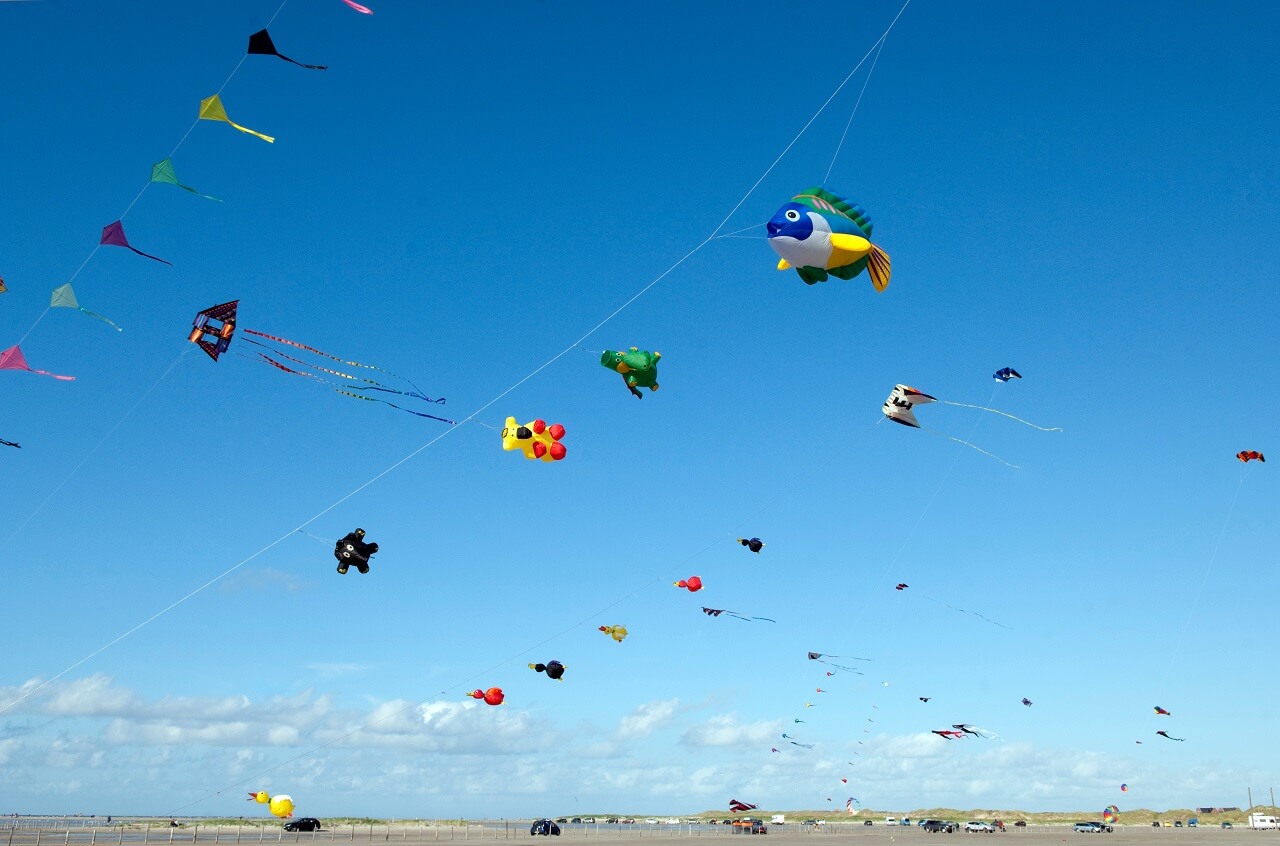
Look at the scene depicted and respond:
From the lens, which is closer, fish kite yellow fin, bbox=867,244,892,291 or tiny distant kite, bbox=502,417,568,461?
fish kite yellow fin, bbox=867,244,892,291

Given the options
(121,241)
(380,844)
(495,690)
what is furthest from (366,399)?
(380,844)

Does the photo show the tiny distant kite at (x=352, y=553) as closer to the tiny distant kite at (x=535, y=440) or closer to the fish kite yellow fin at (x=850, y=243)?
the tiny distant kite at (x=535, y=440)

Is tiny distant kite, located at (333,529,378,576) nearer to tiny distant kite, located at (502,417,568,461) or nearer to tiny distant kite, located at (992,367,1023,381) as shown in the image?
tiny distant kite, located at (502,417,568,461)

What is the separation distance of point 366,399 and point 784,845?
130 ft

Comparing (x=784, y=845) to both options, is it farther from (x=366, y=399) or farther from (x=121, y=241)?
(x=121, y=241)

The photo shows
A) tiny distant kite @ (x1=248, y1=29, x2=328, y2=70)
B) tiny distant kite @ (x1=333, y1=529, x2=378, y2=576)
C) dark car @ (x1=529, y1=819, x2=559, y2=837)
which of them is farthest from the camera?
dark car @ (x1=529, y1=819, x2=559, y2=837)

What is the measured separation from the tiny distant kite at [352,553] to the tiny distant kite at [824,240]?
1118 centimetres

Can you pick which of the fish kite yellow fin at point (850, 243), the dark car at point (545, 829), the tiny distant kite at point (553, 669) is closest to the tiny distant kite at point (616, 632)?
the tiny distant kite at point (553, 669)

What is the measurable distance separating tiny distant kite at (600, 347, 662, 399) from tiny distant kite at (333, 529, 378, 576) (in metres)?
6.92

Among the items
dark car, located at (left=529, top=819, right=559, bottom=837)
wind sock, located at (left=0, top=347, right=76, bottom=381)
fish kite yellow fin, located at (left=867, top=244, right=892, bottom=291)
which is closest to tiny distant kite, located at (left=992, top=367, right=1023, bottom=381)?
fish kite yellow fin, located at (left=867, top=244, right=892, bottom=291)

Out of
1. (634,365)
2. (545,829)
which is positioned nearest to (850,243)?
(634,365)

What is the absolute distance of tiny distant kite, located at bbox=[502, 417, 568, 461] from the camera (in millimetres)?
23156

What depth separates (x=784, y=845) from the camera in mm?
49719

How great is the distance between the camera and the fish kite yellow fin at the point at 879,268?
67.4 feet
